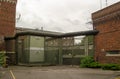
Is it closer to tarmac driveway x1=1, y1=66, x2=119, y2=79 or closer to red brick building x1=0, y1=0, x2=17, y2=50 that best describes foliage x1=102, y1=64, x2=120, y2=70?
tarmac driveway x1=1, y1=66, x2=119, y2=79

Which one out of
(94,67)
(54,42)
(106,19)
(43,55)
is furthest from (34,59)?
(106,19)

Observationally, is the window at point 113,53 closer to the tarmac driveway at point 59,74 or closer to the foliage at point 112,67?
the foliage at point 112,67

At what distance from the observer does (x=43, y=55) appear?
106 feet

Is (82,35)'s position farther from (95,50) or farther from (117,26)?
(117,26)

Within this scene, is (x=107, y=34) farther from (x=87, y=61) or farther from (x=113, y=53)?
(x=87, y=61)

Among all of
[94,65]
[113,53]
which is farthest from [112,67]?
[94,65]

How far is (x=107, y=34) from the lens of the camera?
27031 mm

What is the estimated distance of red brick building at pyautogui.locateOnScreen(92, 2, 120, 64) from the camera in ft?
82.9

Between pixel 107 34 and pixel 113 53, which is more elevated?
pixel 107 34

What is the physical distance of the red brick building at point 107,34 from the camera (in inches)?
995

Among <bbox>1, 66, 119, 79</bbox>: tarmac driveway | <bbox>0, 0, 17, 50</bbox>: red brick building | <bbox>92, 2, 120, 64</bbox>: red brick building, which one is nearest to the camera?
<bbox>1, 66, 119, 79</bbox>: tarmac driveway

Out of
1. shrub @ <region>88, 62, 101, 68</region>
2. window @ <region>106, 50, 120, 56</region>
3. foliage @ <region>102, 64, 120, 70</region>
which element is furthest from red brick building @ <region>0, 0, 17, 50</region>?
foliage @ <region>102, 64, 120, 70</region>

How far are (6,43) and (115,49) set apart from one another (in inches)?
665

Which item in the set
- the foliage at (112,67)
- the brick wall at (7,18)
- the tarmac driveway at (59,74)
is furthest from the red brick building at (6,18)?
the foliage at (112,67)
